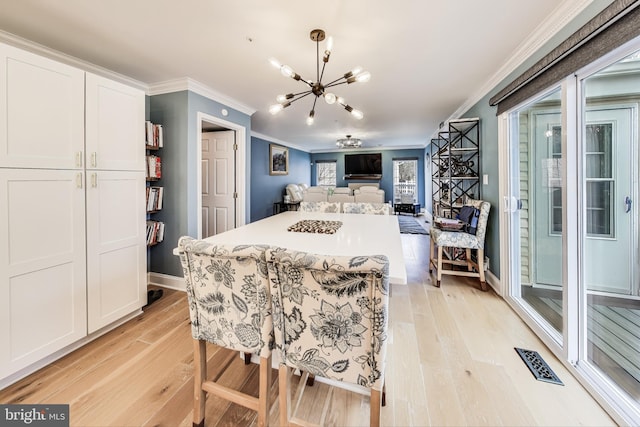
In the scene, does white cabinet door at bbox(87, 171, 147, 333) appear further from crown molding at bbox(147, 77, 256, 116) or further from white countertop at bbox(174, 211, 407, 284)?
crown molding at bbox(147, 77, 256, 116)

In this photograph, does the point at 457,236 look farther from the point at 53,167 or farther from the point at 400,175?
the point at 400,175

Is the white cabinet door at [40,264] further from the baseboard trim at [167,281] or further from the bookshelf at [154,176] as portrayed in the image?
the baseboard trim at [167,281]

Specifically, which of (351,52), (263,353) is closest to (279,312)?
(263,353)

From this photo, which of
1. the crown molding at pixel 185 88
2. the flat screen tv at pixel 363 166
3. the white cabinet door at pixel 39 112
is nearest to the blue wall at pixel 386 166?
the flat screen tv at pixel 363 166

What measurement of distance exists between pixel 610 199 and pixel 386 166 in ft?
23.1

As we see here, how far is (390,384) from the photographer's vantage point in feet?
5.00

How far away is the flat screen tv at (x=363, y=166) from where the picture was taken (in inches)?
347

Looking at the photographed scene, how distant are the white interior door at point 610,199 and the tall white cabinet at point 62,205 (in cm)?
348

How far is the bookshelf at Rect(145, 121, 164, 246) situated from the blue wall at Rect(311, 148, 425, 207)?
23.0ft

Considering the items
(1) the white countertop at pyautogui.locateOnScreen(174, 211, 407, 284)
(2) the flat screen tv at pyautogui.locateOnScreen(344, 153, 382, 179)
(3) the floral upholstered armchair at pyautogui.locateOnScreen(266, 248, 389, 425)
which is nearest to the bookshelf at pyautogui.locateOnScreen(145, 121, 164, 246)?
(1) the white countertop at pyautogui.locateOnScreen(174, 211, 407, 284)

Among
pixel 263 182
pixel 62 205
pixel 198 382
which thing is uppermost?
pixel 263 182

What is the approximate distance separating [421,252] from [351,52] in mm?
3350

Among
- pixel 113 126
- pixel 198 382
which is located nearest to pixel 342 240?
pixel 198 382

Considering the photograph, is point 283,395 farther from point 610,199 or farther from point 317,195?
point 317,195
